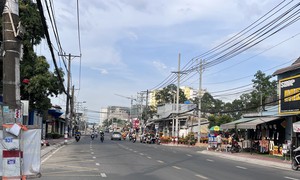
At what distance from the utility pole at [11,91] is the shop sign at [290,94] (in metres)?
21.4

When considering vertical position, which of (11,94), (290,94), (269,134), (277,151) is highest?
(290,94)

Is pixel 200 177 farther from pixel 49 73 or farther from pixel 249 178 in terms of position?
pixel 49 73

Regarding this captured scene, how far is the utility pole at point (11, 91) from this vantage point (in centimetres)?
855

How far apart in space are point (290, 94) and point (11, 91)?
78.5 ft

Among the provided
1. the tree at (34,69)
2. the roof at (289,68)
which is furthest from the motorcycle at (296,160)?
the tree at (34,69)

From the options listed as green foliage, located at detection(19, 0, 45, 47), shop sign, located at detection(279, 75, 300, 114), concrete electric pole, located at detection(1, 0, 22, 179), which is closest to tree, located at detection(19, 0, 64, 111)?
green foliage, located at detection(19, 0, 45, 47)

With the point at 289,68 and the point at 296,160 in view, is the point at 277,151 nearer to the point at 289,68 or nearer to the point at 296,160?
the point at 289,68

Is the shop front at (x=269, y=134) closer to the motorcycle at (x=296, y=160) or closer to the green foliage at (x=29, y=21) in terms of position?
the motorcycle at (x=296, y=160)

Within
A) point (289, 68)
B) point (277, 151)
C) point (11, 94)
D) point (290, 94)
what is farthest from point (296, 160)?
point (11, 94)

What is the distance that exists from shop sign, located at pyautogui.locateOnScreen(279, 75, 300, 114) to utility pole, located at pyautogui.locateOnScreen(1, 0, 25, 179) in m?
21.4

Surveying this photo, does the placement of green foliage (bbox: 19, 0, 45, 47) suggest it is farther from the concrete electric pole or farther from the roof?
the concrete electric pole

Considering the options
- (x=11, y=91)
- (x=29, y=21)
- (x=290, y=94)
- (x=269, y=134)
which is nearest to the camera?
(x=11, y=91)

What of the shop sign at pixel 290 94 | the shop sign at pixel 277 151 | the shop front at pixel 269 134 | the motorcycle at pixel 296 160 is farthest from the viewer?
the shop front at pixel 269 134

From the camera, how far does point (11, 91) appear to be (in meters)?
8.80
